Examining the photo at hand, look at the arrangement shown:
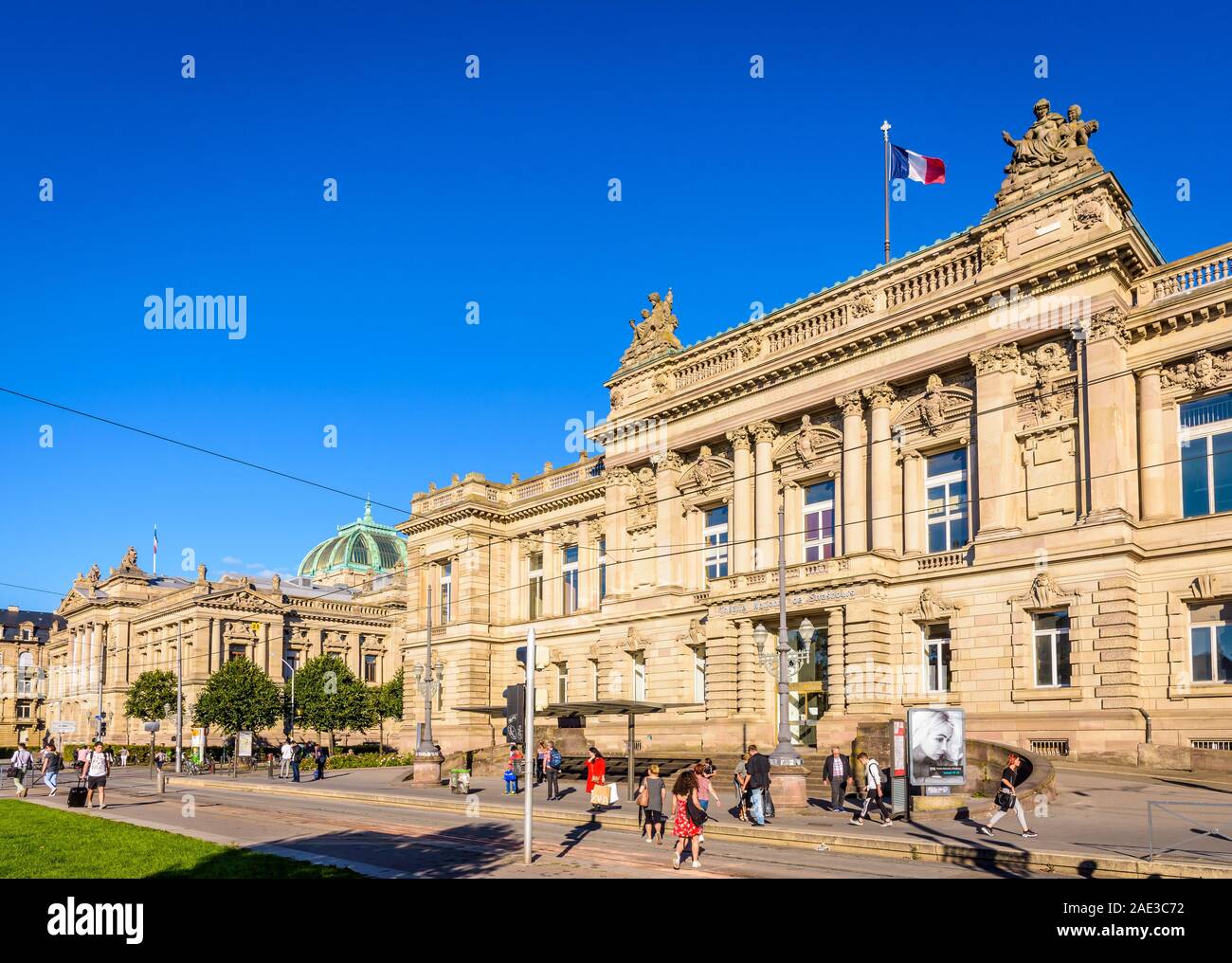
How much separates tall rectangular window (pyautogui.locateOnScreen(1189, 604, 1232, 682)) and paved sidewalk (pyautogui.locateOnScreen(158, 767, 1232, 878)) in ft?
13.2

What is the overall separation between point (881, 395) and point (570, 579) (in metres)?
25.3

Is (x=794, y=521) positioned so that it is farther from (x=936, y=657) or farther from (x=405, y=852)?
(x=405, y=852)

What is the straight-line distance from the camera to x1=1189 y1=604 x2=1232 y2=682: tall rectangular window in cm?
3416

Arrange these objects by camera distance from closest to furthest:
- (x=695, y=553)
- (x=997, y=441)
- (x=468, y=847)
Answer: (x=468, y=847) → (x=997, y=441) → (x=695, y=553)

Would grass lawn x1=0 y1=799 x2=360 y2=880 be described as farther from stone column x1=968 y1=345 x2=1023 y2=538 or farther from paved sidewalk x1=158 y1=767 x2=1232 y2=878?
stone column x1=968 y1=345 x2=1023 y2=538

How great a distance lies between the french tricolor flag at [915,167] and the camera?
4412cm

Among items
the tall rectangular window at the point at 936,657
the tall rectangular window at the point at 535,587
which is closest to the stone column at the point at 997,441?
the tall rectangular window at the point at 936,657

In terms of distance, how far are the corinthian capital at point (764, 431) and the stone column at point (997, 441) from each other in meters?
10.1

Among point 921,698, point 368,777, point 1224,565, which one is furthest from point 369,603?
point 1224,565

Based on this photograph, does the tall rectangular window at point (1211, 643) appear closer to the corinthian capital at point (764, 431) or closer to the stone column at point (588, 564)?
the corinthian capital at point (764, 431)

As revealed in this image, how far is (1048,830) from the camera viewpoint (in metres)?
23.7

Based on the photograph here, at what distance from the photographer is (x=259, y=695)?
305 feet

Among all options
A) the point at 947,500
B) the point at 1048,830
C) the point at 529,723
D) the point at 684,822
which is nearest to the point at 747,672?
the point at 947,500
